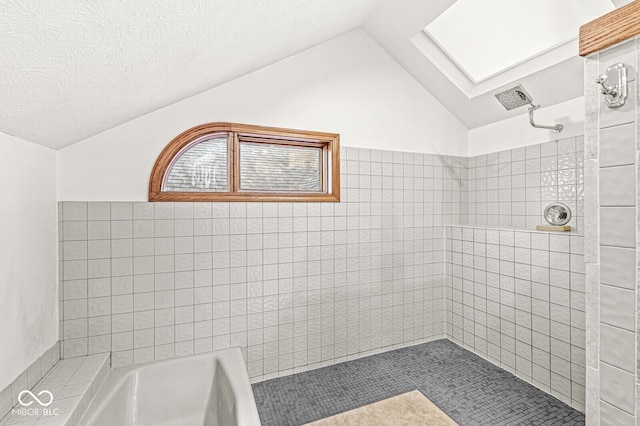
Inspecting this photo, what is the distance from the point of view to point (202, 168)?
214 centimetres

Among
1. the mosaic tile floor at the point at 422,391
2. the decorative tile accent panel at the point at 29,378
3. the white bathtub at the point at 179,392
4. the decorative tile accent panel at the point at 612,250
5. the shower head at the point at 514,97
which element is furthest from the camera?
the shower head at the point at 514,97

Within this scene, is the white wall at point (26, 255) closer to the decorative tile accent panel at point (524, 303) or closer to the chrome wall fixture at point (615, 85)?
the chrome wall fixture at point (615, 85)

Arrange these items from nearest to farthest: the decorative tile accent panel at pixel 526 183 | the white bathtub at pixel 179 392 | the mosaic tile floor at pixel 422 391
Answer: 1. the white bathtub at pixel 179 392
2. the mosaic tile floor at pixel 422 391
3. the decorative tile accent panel at pixel 526 183

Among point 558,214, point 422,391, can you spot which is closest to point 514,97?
point 558,214

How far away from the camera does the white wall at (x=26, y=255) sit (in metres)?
1.31

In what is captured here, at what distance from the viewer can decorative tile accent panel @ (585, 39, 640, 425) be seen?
1050mm

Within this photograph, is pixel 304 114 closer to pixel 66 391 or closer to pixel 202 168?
pixel 202 168

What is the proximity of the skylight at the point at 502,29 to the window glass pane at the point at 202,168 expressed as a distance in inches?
72.5

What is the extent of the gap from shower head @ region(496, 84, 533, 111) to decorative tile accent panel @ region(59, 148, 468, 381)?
0.66 m

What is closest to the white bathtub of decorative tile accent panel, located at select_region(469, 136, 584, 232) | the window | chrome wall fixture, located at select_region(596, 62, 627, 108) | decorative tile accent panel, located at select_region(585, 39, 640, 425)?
the window

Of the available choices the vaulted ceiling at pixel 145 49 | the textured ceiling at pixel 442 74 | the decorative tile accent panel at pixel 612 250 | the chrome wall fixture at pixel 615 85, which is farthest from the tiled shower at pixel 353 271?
the chrome wall fixture at pixel 615 85

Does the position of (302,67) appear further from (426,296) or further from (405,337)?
(405,337)

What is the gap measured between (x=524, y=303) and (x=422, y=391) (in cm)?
96

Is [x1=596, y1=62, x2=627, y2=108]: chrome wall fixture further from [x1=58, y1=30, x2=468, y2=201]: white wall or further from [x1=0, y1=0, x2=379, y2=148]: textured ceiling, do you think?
[x1=58, y1=30, x2=468, y2=201]: white wall
